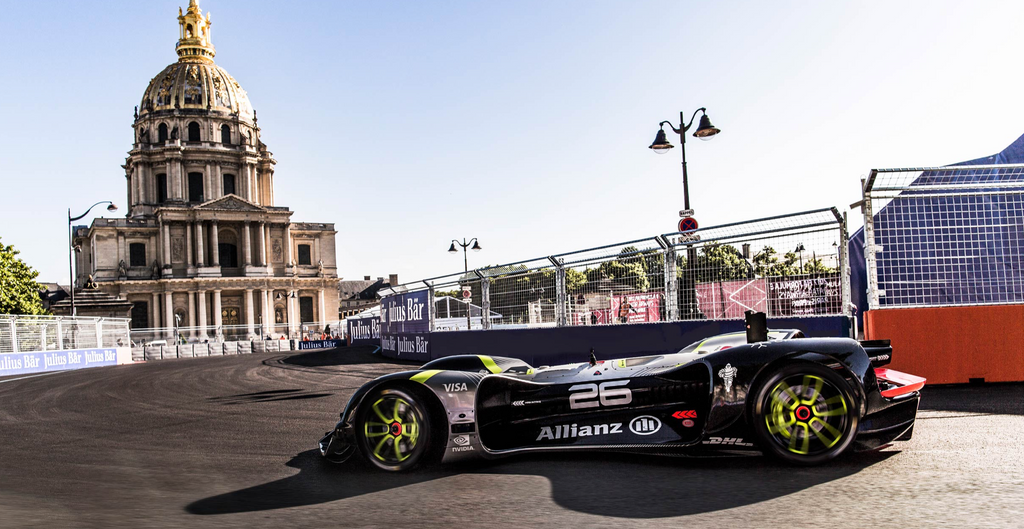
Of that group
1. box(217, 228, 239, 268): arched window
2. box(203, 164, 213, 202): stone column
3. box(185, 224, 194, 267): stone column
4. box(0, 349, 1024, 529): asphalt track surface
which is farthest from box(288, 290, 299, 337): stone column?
box(0, 349, 1024, 529): asphalt track surface

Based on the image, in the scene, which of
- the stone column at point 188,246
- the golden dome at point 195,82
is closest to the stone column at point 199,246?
the stone column at point 188,246

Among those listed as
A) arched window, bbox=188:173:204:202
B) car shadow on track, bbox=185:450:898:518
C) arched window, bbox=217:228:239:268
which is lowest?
car shadow on track, bbox=185:450:898:518

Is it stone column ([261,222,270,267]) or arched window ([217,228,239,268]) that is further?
stone column ([261,222,270,267])

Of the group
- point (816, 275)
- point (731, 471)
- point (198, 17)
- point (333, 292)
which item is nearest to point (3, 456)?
point (731, 471)

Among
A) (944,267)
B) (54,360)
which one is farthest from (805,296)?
(54,360)

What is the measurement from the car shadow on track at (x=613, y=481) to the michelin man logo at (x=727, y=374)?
1.77ft

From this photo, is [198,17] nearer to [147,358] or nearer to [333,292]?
[333,292]

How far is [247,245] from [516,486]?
95.3 m

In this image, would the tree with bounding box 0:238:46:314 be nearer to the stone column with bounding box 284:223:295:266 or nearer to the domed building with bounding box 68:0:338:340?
the domed building with bounding box 68:0:338:340

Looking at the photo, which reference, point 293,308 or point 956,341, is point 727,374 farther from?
point 293,308

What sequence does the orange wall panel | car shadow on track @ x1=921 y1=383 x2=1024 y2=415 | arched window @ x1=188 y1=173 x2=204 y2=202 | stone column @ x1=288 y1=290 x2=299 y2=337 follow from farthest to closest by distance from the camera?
arched window @ x1=188 y1=173 x2=204 y2=202, stone column @ x1=288 y1=290 x2=299 y2=337, the orange wall panel, car shadow on track @ x1=921 y1=383 x2=1024 y2=415

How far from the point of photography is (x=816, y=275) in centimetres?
996

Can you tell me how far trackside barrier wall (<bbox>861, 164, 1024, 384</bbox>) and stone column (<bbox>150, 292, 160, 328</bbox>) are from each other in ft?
305

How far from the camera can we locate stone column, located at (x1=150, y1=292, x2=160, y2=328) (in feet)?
296
